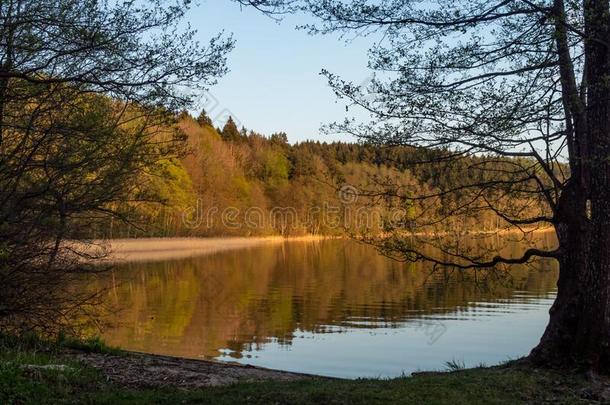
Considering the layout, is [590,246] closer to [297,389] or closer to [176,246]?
[297,389]

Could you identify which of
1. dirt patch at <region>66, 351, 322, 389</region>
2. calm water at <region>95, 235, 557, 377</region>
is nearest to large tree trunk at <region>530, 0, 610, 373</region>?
calm water at <region>95, 235, 557, 377</region>

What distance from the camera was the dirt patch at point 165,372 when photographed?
8109 mm

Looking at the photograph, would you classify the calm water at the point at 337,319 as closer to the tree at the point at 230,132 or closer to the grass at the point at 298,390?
the grass at the point at 298,390

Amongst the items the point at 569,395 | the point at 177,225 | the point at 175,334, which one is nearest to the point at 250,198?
the point at 177,225

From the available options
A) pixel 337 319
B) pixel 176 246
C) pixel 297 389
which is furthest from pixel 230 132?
pixel 297 389

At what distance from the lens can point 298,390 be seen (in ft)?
25.0

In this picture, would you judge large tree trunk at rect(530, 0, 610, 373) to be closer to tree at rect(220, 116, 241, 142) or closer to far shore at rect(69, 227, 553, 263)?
far shore at rect(69, 227, 553, 263)

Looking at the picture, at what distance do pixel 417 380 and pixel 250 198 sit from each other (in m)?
77.5

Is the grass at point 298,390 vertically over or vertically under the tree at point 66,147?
under

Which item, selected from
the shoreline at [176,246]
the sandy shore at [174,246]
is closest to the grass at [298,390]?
the shoreline at [176,246]

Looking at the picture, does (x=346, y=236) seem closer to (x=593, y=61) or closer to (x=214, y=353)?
(x=593, y=61)

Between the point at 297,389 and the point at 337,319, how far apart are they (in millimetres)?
14446

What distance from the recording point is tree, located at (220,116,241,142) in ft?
335

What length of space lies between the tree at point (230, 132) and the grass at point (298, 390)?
9446 centimetres
